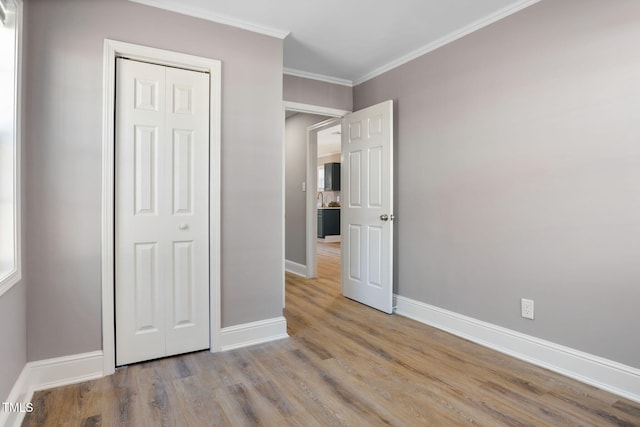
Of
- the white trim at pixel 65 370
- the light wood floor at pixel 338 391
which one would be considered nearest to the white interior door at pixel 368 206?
the light wood floor at pixel 338 391

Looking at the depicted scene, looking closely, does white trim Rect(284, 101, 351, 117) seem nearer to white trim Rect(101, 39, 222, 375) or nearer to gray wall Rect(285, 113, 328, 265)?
gray wall Rect(285, 113, 328, 265)

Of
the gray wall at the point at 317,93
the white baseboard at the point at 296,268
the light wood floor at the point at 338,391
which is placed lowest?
the light wood floor at the point at 338,391

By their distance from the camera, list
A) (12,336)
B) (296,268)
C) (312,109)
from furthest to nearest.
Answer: (296,268) → (312,109) → (12,336)

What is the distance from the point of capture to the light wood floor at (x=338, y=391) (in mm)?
1888

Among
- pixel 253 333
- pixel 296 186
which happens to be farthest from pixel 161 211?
pixel 296 186

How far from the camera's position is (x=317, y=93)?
13.2 feet

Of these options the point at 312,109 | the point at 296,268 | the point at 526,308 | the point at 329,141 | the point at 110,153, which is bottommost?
the point at 296,268

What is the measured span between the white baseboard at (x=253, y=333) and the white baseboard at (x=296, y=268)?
226cm

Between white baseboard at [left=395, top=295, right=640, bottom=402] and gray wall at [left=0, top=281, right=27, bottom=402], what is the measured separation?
9.59ft

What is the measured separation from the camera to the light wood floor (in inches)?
74.3

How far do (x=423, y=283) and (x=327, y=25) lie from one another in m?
2.36

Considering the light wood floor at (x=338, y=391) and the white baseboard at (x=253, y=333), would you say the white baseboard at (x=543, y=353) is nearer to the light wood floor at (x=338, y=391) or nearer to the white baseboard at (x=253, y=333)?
the light wood floor at (x=338, y=391)

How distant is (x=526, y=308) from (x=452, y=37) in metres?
2.20

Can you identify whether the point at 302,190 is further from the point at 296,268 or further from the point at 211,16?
the point at 211,16
